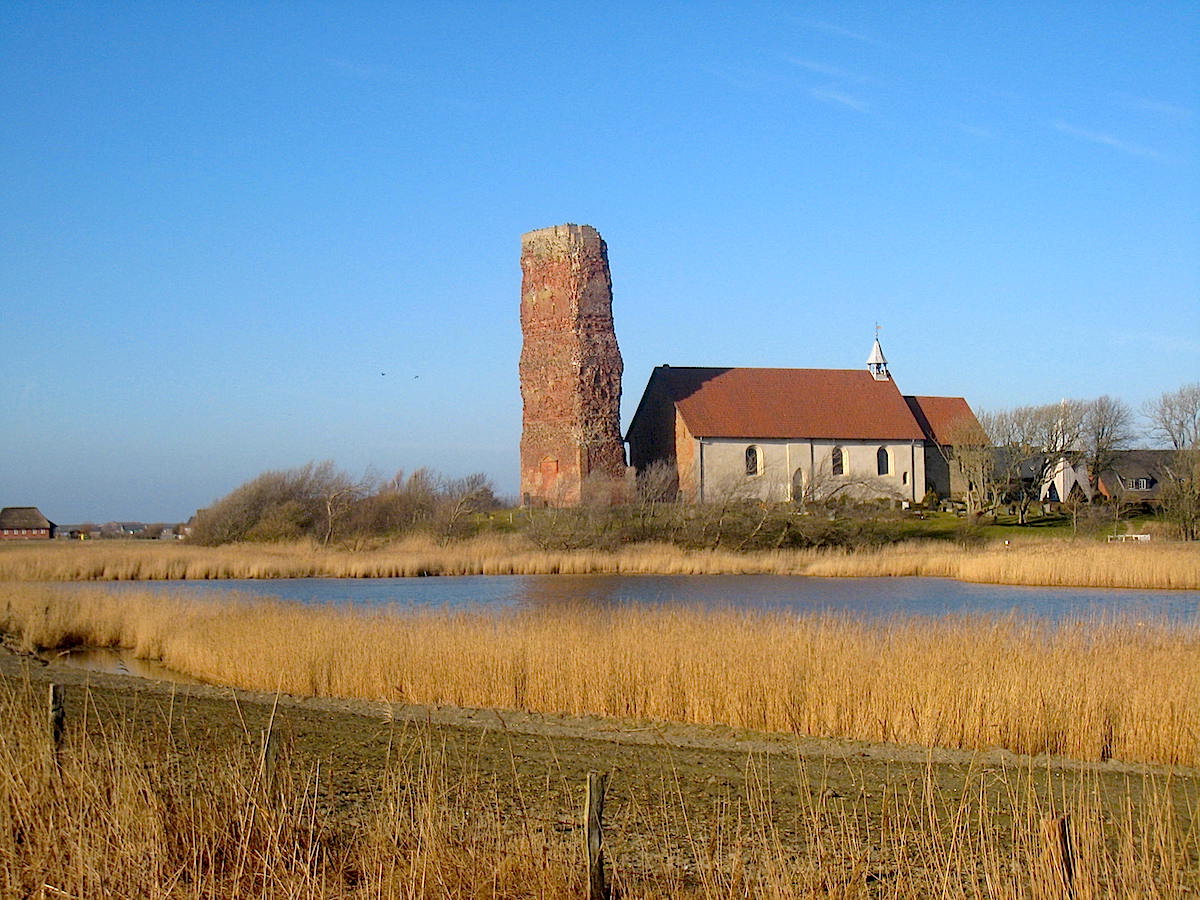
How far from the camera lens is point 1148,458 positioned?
2377 inches

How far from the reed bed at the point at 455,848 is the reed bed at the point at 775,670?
2.65m

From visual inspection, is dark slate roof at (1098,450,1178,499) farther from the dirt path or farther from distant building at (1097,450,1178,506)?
the dirt path

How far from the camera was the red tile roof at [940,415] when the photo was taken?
171 feet

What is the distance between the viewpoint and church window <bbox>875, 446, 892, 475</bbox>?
49875mm

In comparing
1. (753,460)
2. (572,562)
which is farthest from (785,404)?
(572,562)

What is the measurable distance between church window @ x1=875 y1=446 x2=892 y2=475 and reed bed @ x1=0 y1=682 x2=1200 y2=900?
4374 cm

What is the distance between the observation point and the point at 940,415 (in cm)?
5419

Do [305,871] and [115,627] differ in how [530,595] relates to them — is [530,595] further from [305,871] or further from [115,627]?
[305,871]

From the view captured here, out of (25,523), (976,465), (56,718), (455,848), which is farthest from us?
(25,523)

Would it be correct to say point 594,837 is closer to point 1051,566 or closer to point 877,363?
point 1051,566

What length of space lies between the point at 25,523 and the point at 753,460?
4765 cm

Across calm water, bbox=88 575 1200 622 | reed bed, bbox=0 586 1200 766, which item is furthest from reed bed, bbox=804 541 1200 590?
reed bed, bbox=0 586 1200 766

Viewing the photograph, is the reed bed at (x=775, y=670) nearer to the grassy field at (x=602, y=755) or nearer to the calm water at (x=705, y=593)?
the grassy field at (x=602, y=755)

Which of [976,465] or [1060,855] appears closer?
[1060,855]
